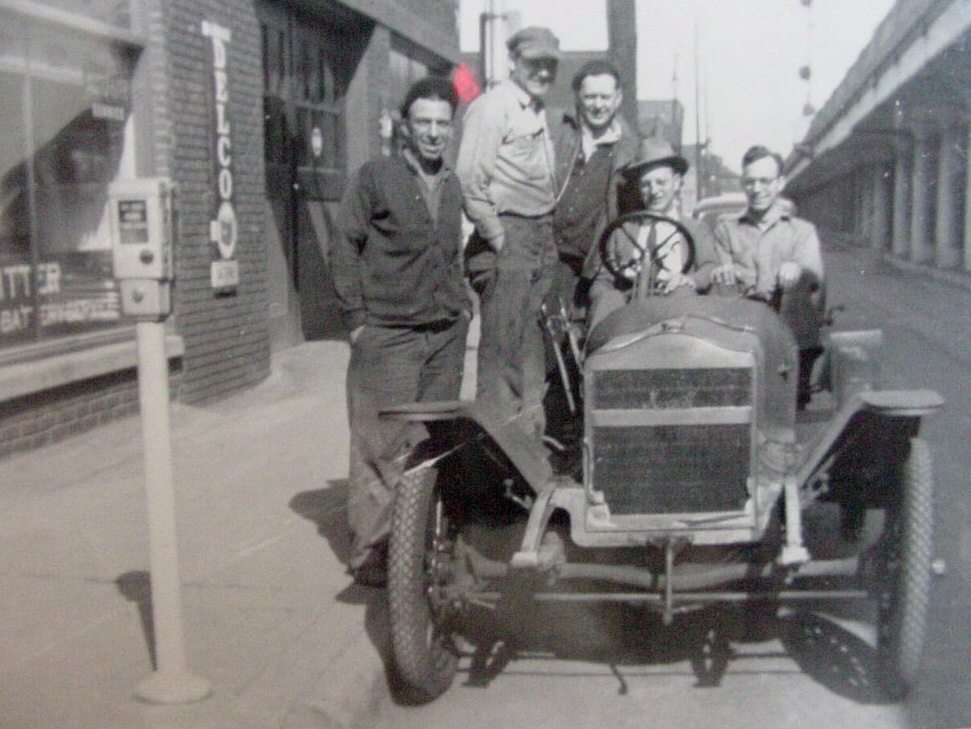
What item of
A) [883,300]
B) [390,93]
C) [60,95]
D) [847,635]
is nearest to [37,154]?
[60,95]

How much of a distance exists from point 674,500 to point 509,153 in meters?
2.70

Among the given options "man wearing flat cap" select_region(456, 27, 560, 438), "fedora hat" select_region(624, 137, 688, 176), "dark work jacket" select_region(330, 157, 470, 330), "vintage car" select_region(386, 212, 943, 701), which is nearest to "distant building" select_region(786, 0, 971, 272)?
"man wearing flat cap" select_region(456, 27, 560, 438)

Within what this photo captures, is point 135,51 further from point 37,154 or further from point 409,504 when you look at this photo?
point 409,504

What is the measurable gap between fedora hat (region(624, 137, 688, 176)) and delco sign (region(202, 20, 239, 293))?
4.83m

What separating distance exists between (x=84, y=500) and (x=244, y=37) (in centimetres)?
502

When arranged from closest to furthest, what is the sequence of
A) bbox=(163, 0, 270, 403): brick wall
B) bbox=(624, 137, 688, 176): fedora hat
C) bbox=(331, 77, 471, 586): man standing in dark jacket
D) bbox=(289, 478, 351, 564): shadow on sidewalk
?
bbox=(331, 77, 471, 586): man standing in dark jacket < bbox=(624, 137, 688, 176): fedora hat < bbox=(289, 478, 351, 564): shadow on sidewalk < bbox=(163, 0, 270, 403): brick wall

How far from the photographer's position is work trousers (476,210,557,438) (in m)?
6.71

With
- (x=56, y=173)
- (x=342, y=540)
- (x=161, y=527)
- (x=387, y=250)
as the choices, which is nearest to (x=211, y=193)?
(x=56, y=173)

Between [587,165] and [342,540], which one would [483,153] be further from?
[342,540]

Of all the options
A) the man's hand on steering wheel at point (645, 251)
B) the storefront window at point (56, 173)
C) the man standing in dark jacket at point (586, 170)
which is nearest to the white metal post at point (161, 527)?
the man's hand on steering wheel at point (645, 251)

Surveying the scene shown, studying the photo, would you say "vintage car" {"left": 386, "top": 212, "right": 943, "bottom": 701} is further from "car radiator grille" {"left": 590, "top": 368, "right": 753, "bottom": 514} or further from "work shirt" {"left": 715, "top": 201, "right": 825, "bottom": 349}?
"work shirt" {"left": 715, "top": 201, "right": 825, "bottom": 349}

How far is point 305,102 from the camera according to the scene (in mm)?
13453

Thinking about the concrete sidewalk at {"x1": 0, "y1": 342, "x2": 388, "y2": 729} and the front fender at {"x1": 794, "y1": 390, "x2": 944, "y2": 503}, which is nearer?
the concrete sidewalk at {"x1": 0, "y1": 342, "x2": 388, "y2": 729}

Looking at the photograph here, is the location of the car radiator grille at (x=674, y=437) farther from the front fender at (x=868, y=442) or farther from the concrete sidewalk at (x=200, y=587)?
the concrete sidewalk at (x=200, y=587)
